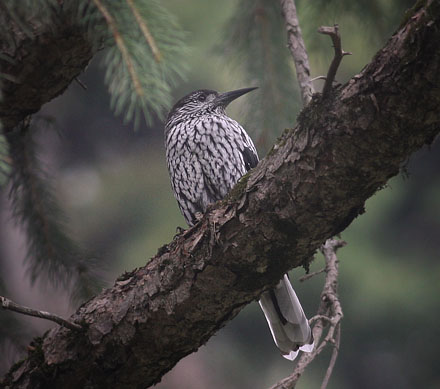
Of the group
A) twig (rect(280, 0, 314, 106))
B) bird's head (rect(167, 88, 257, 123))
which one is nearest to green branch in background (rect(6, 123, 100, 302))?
bird's head (rect(167, 88, 257, 123))

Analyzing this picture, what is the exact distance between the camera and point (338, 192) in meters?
1.68

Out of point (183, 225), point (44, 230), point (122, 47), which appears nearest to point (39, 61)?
point (44, 230)

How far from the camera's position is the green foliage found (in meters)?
2.78

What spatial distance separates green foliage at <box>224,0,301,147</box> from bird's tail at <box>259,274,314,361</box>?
0.70 m

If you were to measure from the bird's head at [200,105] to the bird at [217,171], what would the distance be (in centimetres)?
19

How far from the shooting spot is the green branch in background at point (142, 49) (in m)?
1.49

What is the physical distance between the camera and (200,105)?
11.9ft

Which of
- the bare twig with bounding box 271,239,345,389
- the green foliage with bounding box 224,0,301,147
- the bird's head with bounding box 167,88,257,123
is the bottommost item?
the bare twig with bounding box 271,239,345,389

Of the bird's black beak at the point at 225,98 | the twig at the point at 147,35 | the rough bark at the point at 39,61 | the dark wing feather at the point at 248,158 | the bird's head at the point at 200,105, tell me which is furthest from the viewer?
the bird's head at the point at 200,105

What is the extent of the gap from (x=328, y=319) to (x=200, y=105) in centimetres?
185

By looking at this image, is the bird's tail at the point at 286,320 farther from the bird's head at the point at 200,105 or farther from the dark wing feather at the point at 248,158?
the bird's head at the point at 200,105

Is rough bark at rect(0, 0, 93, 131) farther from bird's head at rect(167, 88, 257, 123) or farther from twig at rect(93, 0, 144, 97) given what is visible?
bird's head at rect(167, 88, 257, 123)

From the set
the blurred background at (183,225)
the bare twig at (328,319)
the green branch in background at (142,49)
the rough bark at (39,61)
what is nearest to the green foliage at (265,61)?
the bare twig at (328,319)

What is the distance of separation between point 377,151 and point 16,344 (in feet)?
5.95
